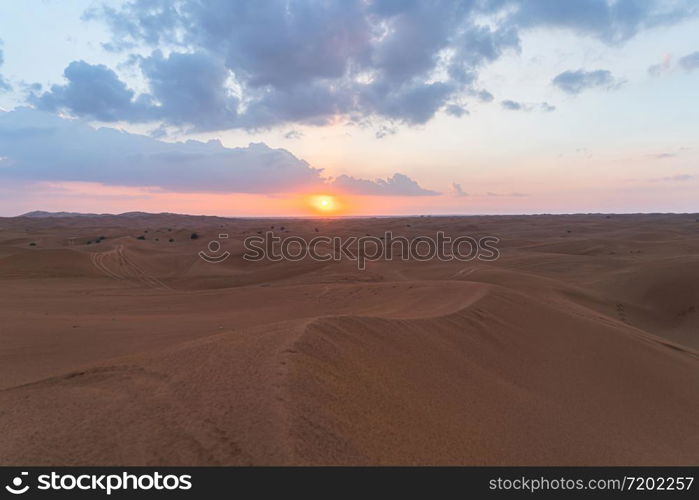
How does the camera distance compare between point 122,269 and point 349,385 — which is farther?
point 122,269

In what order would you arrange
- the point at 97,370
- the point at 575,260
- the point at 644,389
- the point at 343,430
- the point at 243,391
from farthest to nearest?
the point at 575,260 → the point at 644,389 → the point at 97,370 → the point at 243,391 → the point at 343,430

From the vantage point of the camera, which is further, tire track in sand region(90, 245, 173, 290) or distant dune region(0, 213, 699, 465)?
tire track in sand region(90, 245, 173, 290)

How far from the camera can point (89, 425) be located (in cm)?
288

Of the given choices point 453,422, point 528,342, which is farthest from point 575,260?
point 453,422

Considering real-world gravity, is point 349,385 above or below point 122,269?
above

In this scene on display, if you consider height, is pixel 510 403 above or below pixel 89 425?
below

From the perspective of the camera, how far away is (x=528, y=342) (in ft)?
20.5

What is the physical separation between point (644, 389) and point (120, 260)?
23030 millimetres

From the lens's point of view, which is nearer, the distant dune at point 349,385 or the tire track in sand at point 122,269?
the distant dune at point 349,385
